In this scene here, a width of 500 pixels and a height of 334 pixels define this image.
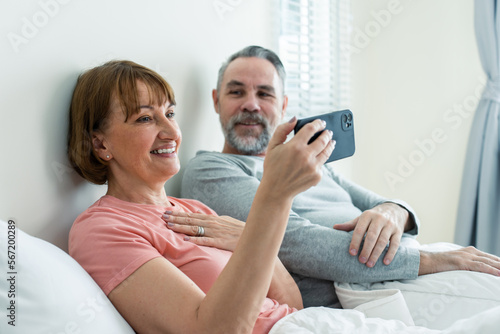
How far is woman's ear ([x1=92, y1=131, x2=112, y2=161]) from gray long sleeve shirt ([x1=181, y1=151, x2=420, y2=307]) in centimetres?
43

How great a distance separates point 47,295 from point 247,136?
3.54 feet

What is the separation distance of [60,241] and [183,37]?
0.87 metres

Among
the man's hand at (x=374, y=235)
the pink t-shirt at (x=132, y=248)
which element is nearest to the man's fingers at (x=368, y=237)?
the man's hand at (x=374, y=235)

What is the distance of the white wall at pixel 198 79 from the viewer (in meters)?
1.03

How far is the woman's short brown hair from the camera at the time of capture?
1137mm

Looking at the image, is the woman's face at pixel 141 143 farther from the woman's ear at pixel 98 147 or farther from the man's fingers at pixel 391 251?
the man's fingers at pixel 391 251

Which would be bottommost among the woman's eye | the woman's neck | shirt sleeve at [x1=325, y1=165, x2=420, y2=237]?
shirt sleeve at [x1=325, y1=165, x2=420, y2=237]

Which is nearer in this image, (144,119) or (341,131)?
(341,131)

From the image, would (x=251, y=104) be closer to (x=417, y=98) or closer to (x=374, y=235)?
(x=374, y=235)

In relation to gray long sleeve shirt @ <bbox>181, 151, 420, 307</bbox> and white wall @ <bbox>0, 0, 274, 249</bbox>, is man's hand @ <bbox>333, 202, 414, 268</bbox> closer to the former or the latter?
gray long sleeve shirt @ <bbox>181, 151, 420, 307</bbox>

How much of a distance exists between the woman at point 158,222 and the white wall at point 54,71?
0.05m

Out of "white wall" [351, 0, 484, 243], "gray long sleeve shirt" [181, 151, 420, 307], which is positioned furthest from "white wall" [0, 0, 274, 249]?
"white wall" [351, 0, 484, 243]

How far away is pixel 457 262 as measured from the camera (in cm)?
131

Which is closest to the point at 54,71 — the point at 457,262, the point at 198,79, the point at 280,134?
the point at 280,134
